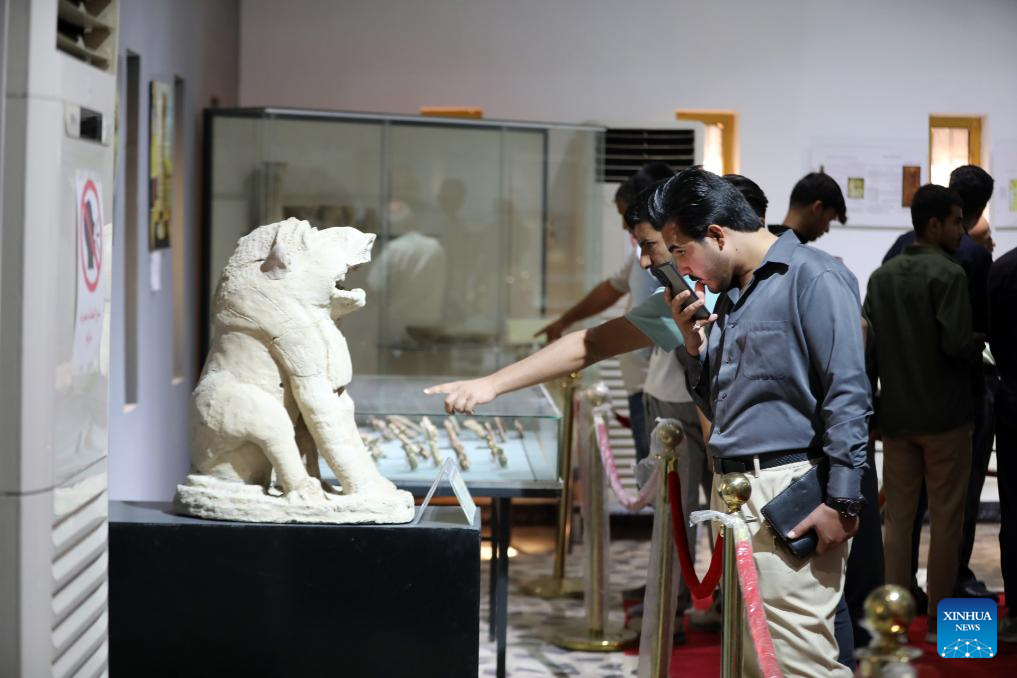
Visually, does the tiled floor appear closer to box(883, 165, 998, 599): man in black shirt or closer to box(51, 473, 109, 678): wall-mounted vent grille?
box(883, 165, 998, 599): man in black shirt

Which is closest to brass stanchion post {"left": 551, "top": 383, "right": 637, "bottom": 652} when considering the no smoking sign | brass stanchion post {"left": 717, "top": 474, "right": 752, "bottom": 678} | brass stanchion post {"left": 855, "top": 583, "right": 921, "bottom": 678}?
brass stanchion post {"left": 717, "top": 474, "right": 752, "bottom": 678}

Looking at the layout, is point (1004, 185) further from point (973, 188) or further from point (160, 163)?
point (160, 163)

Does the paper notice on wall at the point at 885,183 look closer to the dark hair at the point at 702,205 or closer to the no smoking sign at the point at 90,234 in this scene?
the dark hair at the point at 702,205

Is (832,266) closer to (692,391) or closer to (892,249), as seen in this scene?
(692,391)

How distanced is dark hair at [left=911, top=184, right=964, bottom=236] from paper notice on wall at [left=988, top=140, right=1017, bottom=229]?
0.12 m

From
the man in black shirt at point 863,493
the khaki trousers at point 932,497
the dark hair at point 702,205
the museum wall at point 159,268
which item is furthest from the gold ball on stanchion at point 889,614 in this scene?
the museum wall at point 159,268

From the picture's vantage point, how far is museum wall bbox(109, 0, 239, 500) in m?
5.04

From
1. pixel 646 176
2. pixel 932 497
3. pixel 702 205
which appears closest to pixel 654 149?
pixel 646 176

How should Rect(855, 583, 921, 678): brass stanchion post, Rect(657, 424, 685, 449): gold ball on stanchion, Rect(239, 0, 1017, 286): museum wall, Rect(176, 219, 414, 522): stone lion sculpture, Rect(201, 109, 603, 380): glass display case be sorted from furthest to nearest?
Rect(239, 0, 1017, 286): museum wall
Rect(201, 109, 603, 380): glass display case
Rect(657, 424, 685, 449): gold ball on stanchion
Rect(176, 219, 414, 522): stone lion sculpture
Rect(855, 583, 921, 678): brass stanchion post

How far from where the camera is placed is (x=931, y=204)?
4.29 metres

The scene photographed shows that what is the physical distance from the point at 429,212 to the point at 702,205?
3993mm

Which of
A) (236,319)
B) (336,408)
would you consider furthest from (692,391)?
(236,319)

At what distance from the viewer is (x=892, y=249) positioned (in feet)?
15.8

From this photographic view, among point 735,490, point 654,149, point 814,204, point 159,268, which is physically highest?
point 654,149
